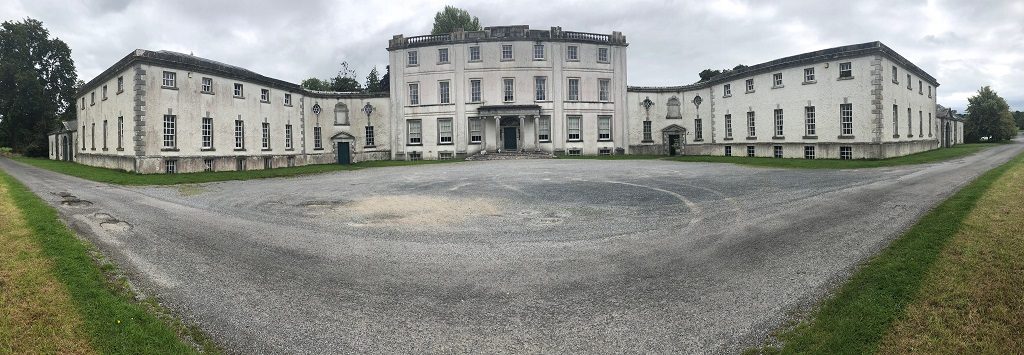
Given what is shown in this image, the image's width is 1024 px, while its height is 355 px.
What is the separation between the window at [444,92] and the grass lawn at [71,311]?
37.1 meters

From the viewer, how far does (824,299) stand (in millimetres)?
5777

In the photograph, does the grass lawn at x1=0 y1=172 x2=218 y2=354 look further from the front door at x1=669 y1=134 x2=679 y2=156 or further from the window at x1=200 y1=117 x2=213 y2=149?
the front door at x1=669 y1=134 x2=679 y2=156

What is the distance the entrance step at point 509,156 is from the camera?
39456 mm

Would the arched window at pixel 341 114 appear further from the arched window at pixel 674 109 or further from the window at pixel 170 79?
the arched window at pixel 674 109

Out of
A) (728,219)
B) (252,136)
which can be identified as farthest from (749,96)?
(252,136)

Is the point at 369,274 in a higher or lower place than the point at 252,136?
lower

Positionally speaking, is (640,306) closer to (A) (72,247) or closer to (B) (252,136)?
(A) (72,247)

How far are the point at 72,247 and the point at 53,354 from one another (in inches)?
190

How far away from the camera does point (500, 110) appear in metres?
42.6

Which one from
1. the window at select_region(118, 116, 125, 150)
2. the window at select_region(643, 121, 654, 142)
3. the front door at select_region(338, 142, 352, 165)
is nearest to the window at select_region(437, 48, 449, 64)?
the front door at select_region(338, 142, 352, 165)

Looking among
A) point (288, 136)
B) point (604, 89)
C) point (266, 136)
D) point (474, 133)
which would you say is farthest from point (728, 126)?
point (266, 136)

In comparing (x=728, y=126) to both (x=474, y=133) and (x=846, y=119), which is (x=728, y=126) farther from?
(x=474, y=133)

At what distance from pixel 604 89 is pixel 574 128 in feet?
16.0

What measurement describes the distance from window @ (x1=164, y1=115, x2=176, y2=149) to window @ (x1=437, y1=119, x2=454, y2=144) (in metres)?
20.5
